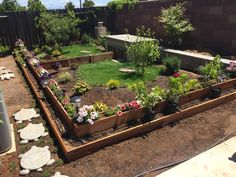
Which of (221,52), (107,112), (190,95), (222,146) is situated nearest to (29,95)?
(107,112)

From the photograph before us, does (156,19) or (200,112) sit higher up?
(156,19)

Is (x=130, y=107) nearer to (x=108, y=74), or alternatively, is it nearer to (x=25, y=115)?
(x=25, y=115)

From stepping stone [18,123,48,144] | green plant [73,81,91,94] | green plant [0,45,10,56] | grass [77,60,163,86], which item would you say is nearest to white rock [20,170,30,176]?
stepping stone [18,123,48,144]

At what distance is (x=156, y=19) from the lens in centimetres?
1031

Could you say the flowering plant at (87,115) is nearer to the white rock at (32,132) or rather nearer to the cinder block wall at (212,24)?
the white rock at (32,132)

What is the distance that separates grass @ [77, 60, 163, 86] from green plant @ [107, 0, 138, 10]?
487 cm

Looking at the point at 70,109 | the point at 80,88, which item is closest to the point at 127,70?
the point at 80,88

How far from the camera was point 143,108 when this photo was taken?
4418mm

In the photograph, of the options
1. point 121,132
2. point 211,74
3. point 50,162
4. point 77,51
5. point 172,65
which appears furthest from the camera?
point 77,51

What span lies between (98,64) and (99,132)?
488cm

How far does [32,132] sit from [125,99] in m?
2.16

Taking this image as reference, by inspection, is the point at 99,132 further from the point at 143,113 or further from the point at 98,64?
the point at 98,64

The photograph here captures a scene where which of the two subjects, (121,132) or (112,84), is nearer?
(121,132)

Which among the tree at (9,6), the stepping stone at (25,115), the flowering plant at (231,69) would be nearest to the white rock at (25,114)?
the stepping stone at (25,115)
